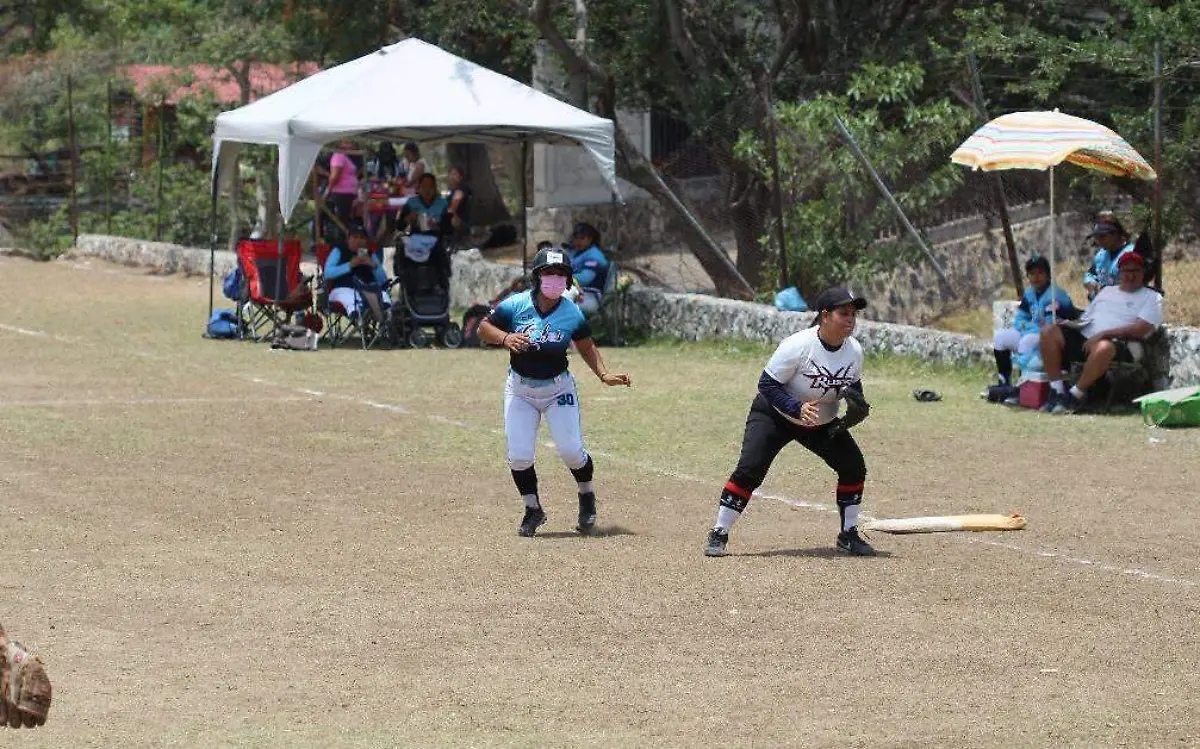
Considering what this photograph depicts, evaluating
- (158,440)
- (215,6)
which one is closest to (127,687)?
(158,440)

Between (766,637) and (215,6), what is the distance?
938 inches

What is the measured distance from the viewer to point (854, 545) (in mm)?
10406

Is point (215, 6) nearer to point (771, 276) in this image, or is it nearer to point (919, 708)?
point (771, 276)

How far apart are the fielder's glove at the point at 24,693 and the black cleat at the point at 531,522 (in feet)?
17.6

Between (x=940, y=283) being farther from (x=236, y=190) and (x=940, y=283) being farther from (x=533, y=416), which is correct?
(x=236, y=190)

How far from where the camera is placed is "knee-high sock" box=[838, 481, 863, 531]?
34.1ft

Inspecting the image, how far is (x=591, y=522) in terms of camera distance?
11.2m

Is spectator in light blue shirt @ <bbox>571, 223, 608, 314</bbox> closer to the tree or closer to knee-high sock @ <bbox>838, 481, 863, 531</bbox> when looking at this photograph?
the tree

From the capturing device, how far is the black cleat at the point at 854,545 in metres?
10.4

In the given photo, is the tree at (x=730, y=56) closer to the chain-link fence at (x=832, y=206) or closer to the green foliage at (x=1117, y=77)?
the chain-link fence at (x=832, y=206)

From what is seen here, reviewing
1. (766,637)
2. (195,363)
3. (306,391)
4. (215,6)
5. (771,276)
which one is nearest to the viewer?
(766,637)

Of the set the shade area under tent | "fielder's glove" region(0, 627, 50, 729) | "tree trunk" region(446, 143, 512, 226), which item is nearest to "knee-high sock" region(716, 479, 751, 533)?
"fielder's glove" region(0, 627, 50, 729)

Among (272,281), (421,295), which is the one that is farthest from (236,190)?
(421,295)

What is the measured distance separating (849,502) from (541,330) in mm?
1810
